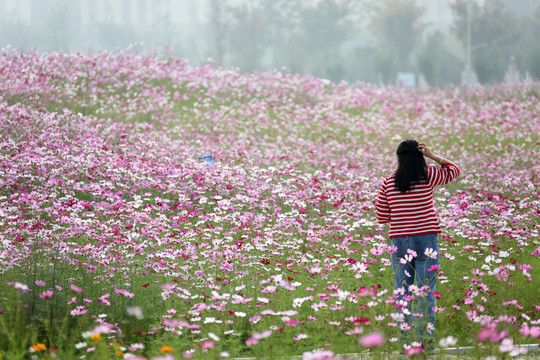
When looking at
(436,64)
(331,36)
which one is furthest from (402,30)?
(436,64)

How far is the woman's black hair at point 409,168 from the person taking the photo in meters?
4.74

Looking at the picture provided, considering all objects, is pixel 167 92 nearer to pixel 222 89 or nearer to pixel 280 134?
pixel 222 89

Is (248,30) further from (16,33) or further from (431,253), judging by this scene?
(431,253)

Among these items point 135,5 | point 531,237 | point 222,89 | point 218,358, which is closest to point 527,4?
point 135,5

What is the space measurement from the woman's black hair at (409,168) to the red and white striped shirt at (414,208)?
0.06 meters

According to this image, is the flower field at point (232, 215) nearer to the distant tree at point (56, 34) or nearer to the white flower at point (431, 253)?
the white flower at point (431, 253)

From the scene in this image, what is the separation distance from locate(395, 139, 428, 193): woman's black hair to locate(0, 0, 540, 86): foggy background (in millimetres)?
37923

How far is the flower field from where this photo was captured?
4598mm

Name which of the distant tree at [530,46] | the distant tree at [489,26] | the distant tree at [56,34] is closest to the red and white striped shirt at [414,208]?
the distant tree at [530,46]

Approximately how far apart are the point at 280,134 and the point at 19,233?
9.75m

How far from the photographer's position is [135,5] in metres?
83.0

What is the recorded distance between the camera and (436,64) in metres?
44.0

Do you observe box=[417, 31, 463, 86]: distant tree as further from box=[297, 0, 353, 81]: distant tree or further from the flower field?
the flower field

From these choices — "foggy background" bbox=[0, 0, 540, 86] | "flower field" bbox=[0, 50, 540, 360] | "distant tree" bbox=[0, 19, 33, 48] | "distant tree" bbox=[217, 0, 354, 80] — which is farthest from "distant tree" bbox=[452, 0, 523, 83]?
"distant tree" bbox=[0, 19, 33, 48]
